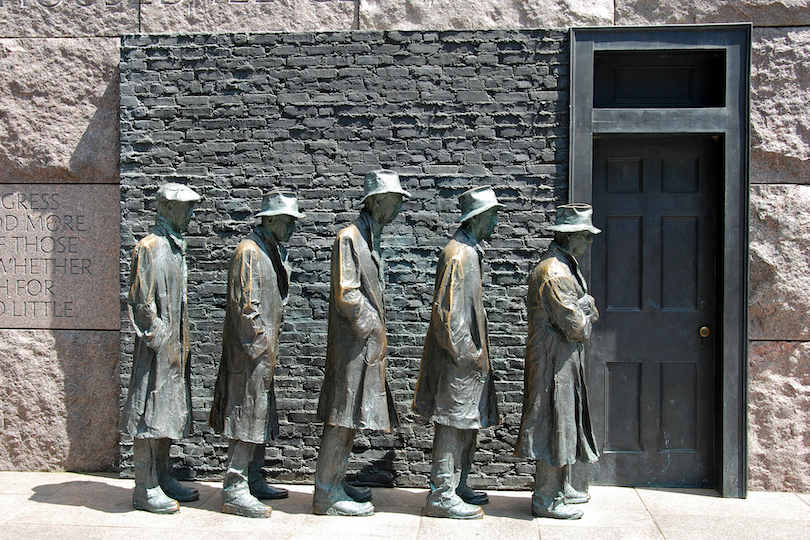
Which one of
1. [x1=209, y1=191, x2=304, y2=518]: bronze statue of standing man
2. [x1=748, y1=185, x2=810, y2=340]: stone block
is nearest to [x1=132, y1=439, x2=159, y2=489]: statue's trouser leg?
[x1=209, y1=191, x2=304, y2=518]: bronze statue of standing man

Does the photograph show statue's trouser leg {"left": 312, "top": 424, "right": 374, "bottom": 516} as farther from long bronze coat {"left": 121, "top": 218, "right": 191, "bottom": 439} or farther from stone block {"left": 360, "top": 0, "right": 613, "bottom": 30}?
stone block {"left": 360, "top": 0, "right": 613, "bottom": 30}

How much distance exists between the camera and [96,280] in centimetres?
601

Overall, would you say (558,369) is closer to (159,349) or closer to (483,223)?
(483,223)

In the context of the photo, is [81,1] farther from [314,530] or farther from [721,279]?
[721,279]

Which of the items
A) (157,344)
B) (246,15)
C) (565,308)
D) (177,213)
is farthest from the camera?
(246,15)

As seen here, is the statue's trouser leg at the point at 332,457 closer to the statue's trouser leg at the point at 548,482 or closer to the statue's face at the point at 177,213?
the statue's trouser leg at the point at 548,482

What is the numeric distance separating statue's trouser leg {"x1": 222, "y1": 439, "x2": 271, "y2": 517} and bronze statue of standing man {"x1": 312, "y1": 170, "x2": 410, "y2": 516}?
41 cm

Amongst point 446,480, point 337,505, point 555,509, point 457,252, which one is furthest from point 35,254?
point 555,509

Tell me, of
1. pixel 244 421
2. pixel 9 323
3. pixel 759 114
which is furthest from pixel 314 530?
pixel 759 114

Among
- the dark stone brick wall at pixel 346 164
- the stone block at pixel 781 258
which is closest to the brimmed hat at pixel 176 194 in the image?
the dark stone brick wall at pixel 346 164

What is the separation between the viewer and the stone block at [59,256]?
6.00 meters

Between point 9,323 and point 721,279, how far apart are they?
5767 mm

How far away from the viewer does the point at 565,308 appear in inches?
185

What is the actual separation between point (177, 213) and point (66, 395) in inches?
83.9
